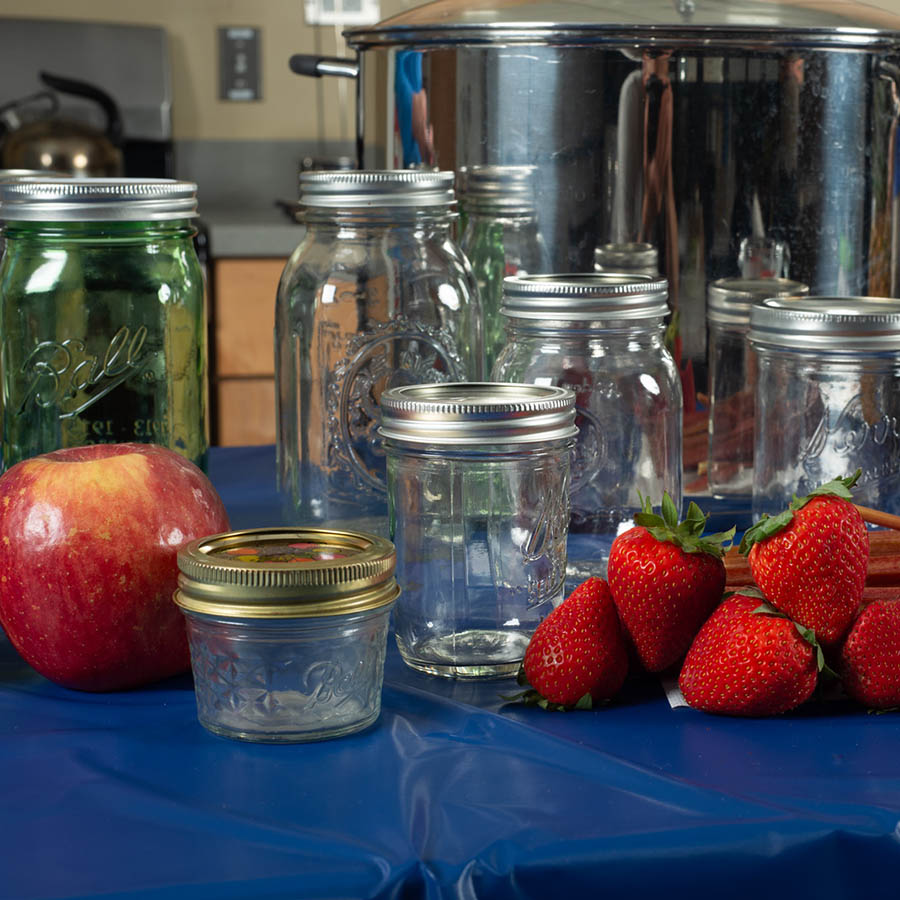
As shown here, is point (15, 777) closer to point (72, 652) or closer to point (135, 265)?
point (72, 652)

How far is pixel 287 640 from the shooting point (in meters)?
0.54

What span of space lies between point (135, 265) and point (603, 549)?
31 cm

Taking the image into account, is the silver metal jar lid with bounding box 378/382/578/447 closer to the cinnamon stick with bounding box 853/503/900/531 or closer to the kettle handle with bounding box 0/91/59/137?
the cinnamon stick with bounding box 853/503/900/531

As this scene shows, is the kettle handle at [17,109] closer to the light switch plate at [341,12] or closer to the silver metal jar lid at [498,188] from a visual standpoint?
the light switch plate at [341,12]

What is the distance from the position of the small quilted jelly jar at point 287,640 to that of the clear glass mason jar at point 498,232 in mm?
386

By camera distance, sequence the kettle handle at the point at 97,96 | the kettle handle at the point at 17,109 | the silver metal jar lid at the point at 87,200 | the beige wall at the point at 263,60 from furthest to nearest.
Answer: the beige wall at the point at 263,60, the kettle handle at the point at 97,96, the kettle handle at the point at 17,109, the silver metal jar lid at the point at 87,200

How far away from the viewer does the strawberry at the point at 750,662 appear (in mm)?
550

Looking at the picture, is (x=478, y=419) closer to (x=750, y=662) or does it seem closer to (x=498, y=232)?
(x=750, y=662)

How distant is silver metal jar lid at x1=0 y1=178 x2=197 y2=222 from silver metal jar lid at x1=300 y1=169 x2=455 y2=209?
0.09m

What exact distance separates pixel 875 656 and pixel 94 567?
0.34m

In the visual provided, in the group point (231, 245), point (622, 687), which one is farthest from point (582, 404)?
point (231, 245)

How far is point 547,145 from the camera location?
89cm

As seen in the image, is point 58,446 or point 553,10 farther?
point 553,10

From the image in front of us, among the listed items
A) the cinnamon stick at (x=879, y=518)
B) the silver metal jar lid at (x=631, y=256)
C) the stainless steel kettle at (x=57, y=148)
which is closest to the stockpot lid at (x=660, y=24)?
the silver metal jar lid at (x=631, y=256)
